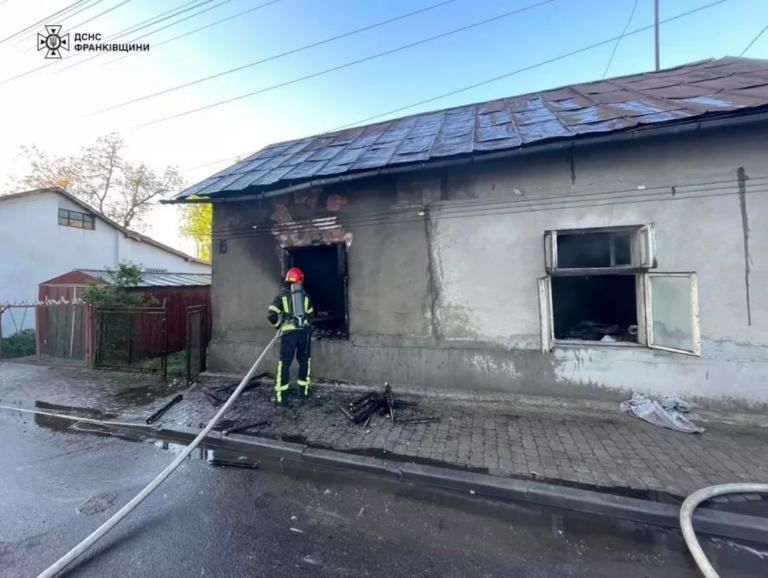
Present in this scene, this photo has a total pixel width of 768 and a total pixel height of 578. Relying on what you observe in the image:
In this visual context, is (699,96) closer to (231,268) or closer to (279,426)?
(279,426)

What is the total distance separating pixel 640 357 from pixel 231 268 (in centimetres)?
708

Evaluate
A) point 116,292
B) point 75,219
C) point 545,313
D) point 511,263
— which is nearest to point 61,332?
point 116,292

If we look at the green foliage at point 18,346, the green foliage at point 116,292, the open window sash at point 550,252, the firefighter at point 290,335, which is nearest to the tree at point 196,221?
the green foliage at point 18,346

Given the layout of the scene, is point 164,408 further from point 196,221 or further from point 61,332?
point 196,221

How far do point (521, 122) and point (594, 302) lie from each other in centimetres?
443

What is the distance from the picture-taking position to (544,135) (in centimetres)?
455

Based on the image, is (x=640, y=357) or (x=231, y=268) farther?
(x=231, y=268)

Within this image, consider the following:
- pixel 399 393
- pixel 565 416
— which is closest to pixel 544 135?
pixel 565 416

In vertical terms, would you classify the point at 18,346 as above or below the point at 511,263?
below

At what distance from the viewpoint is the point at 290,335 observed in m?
5.41

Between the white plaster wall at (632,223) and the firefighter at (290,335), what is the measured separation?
2.28m

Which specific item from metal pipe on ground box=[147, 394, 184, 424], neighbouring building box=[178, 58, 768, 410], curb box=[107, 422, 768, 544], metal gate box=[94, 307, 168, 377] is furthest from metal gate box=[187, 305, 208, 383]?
curb box=[107, 422, 768, 544]

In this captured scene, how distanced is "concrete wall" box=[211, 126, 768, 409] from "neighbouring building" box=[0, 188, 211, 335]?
12.5 meters

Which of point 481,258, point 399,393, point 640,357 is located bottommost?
point 399,393
